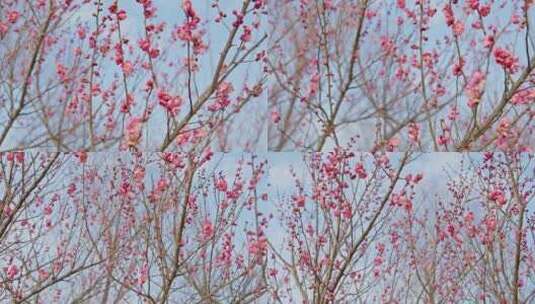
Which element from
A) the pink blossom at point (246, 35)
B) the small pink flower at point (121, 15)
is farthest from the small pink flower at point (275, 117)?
the small pink flower at point (121, 15)

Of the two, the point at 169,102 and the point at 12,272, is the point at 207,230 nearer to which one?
the point at 169,102

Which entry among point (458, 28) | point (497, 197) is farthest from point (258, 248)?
point (458, 28)

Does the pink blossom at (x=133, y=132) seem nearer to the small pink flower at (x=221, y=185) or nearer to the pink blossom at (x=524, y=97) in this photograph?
the small pink flower at (x=221, y=185)

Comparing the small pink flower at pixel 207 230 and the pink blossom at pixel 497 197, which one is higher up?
the pink blossom at pixel 497 197

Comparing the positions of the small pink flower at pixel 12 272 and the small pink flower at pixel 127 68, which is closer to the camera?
the small pink flower at pixel 127 68

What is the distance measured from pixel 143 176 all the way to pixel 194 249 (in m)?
0.30

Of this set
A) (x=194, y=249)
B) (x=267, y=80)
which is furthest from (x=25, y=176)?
(x=267, y=80)

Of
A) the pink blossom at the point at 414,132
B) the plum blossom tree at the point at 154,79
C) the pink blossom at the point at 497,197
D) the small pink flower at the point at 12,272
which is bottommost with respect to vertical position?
the small pink flower at the point at 12,272

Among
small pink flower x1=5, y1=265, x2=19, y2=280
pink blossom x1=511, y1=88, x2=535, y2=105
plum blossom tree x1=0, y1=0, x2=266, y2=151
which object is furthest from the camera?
small pink flower x1=5, y1=265, x2=19, y2=280

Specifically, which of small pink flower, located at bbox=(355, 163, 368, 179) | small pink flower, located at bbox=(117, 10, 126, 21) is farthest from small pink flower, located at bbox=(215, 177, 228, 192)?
small pink flower, located at bbox=(117, 10, 126, 21)

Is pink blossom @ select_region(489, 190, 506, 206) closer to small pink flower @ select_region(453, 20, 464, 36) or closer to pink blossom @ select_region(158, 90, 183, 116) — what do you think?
small pink flower @ select_region(453, 20, 464, 36)

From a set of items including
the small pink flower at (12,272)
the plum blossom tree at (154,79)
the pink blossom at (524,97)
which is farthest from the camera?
the small pink flower at (12,272)

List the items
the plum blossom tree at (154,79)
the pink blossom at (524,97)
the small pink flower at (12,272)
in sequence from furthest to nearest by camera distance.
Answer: the small pink flower at (12,272) → the plum blossom tree at (154,79) → the pink blossom at (524,97)

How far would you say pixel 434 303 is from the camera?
98.0 inches
